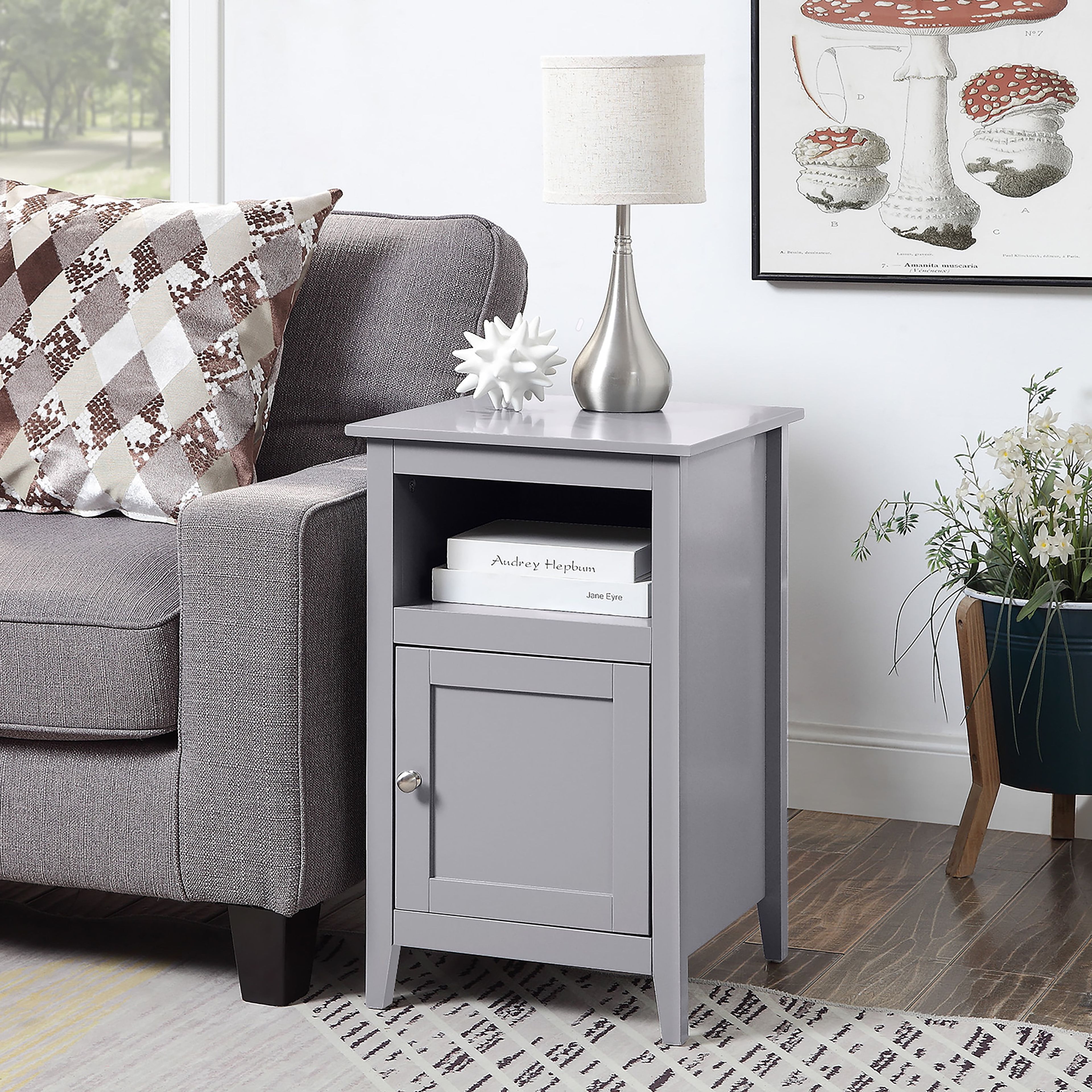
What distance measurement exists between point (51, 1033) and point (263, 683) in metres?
0.47

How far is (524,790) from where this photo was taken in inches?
70.6

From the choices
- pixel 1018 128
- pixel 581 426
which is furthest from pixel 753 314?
pixel 581 426

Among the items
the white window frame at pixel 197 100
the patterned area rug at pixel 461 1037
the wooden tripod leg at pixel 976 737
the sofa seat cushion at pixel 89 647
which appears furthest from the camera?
the white window frame at pixel 197 100

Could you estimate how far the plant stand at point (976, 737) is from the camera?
229 cm

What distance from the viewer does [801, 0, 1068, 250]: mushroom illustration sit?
7.85 ft

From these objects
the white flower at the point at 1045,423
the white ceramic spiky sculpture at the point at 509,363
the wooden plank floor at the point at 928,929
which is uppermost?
the white ceramic spiky sculpture at the point at 509,363

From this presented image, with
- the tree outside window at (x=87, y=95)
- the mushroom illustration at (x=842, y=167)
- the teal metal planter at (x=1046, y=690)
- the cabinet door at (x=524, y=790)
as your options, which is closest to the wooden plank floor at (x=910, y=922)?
the teal metal planter at (x=1046, y=690)

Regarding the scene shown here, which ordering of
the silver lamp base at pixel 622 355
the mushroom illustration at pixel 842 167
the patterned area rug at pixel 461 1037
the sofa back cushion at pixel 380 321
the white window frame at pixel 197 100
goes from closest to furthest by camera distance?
1. the patterned area rug at pixel 461 1037
2. the silver lamp base at pixel 622 355
3. the sofa back cushion at pixel 380 321
4. the mushroom illustration at pixel 842 167
5. the white window frame at pixel 197 100

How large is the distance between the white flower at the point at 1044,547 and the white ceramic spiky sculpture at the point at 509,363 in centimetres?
74

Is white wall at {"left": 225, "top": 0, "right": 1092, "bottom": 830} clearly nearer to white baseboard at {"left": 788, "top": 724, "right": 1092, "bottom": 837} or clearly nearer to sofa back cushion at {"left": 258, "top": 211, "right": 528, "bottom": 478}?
white baseboard at {"left": 788, "top": 724, "right": 1092, "bottom": 837}

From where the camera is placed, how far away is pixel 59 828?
6.18ft

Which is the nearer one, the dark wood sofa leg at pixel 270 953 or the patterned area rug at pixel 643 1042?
the patterned area rug at pixel 643 1042

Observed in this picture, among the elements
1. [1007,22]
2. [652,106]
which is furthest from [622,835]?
[1007,22]

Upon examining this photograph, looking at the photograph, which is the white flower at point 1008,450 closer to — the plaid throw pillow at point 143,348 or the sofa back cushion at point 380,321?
the sofa back cushion at point 380,321
